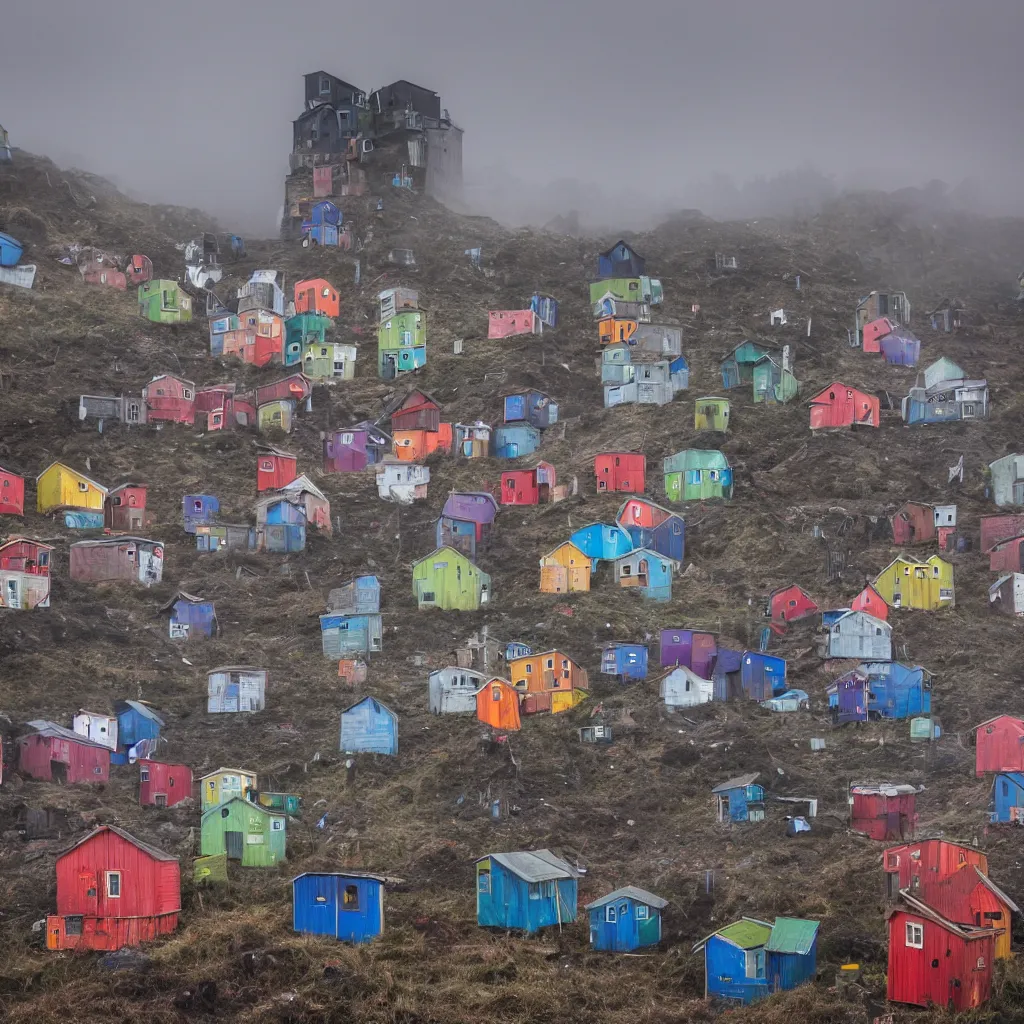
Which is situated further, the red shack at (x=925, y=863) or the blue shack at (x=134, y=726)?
the blue shack at (x=134, y=726)

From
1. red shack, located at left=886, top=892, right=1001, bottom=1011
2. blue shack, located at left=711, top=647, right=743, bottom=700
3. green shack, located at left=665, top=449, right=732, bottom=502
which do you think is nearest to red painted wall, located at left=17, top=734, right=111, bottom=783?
blue shack, located at left=711, top=647, right=743, bottom=700

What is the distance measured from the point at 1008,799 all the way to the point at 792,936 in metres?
11.4

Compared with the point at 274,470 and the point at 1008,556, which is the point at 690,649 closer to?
the point at 1008,556

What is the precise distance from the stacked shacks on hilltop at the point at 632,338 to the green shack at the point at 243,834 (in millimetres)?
44662

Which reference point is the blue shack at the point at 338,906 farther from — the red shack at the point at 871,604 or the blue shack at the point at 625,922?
the red shack at the point at 871,604

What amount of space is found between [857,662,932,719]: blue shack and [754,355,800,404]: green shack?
3062cm

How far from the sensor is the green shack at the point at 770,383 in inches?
3597

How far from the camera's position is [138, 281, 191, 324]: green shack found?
10281 cm

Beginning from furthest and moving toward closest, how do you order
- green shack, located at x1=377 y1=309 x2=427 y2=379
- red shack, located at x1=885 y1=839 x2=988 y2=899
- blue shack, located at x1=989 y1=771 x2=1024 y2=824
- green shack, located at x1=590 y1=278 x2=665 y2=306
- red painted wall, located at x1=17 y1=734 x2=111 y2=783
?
green shack, located at x1=590 y1=278 x2=665 y2=306 → green shack, located at x1=377 y1=309 x2=427 y2=379 → red painted wall, located at x1=17 y1=734 x2=111 y2=783 → blue shack, located at x1=989 y1=771 x2=1024 y2=824 → red shack, located at x1=885 y1=839 x2=988 y2=899

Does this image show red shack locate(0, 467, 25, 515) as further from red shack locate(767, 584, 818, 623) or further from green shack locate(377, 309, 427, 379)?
red shack locate(767, 584, 818, 623)

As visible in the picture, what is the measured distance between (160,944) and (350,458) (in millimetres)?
43190

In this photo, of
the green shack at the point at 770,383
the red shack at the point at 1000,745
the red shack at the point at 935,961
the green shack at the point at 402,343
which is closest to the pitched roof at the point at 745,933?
the red shack at the point at 935,961

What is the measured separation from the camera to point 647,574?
239 feet

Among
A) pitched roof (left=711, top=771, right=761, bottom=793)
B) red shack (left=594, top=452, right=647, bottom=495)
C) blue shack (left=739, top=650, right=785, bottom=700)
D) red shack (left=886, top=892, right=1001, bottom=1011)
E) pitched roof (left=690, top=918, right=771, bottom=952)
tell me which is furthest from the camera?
red shack (left=594, top=452, right=647, bottom=495)
